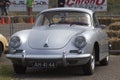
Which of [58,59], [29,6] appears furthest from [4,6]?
[58,59]

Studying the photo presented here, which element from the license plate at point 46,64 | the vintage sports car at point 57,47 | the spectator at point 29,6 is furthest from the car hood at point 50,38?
the spectator at point 29,6

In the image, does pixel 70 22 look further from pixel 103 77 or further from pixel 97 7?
pixel 97 7

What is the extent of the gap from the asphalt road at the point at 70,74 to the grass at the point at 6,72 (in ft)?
0.59

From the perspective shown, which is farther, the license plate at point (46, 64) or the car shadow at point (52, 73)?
the car shadow at point (52, 73)

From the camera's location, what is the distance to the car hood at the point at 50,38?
11.5 meters

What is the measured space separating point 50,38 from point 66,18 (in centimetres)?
160

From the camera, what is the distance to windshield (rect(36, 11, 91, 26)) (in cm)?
1306

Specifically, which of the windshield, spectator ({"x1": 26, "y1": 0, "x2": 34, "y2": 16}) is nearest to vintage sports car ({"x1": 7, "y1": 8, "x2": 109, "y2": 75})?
the windshield

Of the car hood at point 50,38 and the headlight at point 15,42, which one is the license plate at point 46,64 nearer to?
the car hood at point 50,38

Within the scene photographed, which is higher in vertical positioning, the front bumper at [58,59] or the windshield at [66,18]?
the windshield at [66,18]

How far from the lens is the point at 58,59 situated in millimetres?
11250

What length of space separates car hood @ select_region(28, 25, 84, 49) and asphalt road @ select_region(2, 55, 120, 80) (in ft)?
2.30

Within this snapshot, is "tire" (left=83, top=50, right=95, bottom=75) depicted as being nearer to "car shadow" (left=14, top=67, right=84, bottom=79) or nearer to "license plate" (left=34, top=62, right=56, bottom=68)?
"car shadow" (left=14, top=67, right=84, bottom=79)

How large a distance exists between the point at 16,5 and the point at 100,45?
19.9m
